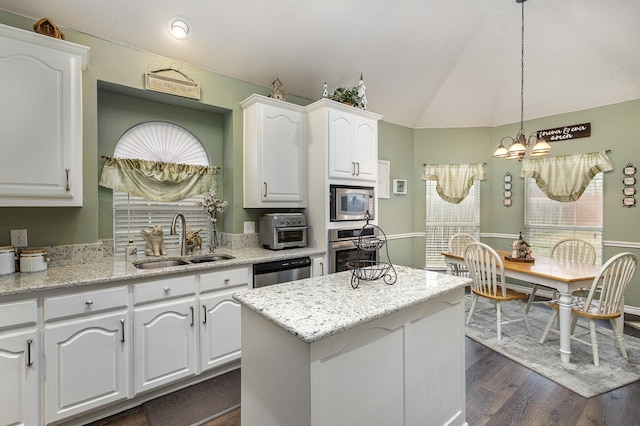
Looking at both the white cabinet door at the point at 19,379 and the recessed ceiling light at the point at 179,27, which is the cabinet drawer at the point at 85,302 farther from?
the recessed ceiling light at the point at 179,27

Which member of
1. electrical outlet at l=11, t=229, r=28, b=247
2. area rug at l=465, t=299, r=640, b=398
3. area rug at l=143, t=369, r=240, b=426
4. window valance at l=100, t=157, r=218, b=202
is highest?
window valance at l=100, t=157, r=218, b=202

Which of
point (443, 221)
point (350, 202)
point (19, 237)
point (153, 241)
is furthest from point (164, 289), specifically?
point (443, 221)

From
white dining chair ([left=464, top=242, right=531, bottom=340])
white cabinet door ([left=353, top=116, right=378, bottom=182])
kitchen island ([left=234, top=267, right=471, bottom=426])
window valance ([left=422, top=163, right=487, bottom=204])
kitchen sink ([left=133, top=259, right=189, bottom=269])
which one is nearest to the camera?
kitchen island ([left=234, top=267, right=471, bottom=426])

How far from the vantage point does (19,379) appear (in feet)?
5.62

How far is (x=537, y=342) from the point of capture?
2943 millimetres

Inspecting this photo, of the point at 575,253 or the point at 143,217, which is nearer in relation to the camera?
the point at 143,217

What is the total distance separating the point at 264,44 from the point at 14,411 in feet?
10.6

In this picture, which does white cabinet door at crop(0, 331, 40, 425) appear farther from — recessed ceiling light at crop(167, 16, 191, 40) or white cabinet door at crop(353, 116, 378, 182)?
white cabinet door at crop(353, 116, 378, 182)

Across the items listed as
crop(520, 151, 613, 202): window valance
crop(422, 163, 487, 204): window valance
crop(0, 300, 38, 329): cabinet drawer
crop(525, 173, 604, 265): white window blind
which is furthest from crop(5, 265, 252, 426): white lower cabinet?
crop(520, 151, 613, 202): window valance

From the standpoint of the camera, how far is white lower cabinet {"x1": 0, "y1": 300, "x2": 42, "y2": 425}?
1668mm

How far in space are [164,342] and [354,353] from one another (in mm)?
1597

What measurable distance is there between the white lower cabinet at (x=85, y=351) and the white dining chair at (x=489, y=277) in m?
3.05

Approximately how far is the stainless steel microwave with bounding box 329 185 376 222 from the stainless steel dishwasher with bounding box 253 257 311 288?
60cm

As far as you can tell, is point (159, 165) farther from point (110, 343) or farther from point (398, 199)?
point (398, 199)
